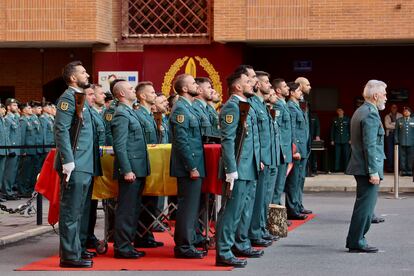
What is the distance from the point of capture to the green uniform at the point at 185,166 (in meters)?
13.8

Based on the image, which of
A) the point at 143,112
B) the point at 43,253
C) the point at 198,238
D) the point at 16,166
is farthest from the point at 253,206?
the point at 16,166

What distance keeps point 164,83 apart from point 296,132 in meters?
13.4

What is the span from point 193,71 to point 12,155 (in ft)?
25.2

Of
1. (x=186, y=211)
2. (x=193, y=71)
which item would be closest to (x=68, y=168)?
(x=186, y=211)

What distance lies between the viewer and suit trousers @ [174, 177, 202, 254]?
546 inches

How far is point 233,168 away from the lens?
12.9 m

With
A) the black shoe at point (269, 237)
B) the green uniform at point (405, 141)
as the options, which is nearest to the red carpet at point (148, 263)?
the black shoe at point (269, 237)

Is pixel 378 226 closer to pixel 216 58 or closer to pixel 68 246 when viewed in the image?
pixel 68 246

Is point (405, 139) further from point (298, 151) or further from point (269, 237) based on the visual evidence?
point (269, 237)

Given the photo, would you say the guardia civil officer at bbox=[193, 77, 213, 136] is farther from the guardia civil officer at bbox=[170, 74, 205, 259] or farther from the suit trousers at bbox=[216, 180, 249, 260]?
the suit trousers at bbox=[216, 180, 249, 260]

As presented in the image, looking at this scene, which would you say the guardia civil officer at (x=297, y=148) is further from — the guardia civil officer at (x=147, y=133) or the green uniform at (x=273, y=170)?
the guardia civil officer at (x=147, y=133)

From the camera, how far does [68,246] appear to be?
13.1 metres

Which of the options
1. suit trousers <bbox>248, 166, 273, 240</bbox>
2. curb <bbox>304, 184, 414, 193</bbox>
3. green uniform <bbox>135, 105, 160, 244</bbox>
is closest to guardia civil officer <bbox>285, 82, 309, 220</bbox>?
suit trousers <bbox>248, 166, 273, 240</bbox>

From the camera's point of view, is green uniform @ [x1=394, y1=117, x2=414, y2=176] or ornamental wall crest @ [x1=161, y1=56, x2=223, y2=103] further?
green uniform @ [x1=394, y1=117, x2=414, y2=176]
